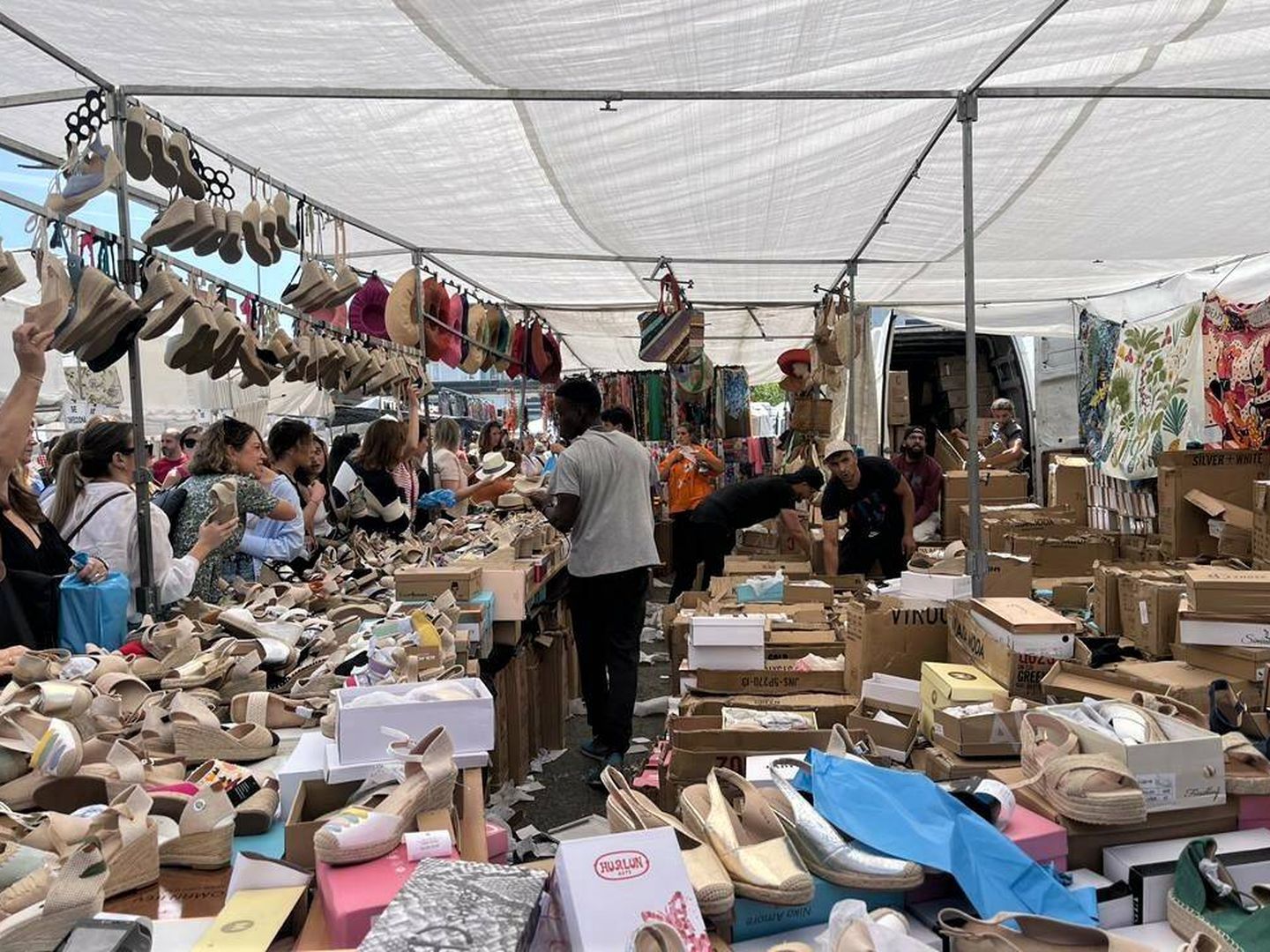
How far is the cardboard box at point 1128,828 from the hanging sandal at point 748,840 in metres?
0.54

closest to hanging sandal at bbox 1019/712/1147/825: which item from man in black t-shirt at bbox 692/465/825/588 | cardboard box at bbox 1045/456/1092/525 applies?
man in black t-shirt at bbox 692/465/825/588

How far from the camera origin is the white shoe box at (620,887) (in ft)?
3.91

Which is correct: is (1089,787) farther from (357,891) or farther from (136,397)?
(136,397)

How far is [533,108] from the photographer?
4016 millimetres

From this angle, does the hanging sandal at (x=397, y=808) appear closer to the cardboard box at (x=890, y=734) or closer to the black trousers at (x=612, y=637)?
the cardboard box at (x=890, y=734)

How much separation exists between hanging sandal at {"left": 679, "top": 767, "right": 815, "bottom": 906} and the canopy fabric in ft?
7.87

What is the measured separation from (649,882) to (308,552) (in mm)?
4185

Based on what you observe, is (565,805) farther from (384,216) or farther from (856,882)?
(384,216)

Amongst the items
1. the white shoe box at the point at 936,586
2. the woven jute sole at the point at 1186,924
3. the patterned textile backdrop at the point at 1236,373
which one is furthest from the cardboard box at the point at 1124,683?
the patterned textile backdrop at the point at 1236,373

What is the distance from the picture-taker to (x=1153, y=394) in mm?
5543

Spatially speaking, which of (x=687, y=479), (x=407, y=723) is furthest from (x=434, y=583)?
(x=687, y=479)

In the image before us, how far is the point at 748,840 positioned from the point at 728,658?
1822 mm

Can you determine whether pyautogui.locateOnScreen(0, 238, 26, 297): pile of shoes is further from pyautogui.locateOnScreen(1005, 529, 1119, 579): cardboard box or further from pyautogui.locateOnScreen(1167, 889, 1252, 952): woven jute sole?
pyautogui.locateOnScreen(1005, 529, 1119, 579): cardboard box

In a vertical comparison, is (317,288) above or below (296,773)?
above
